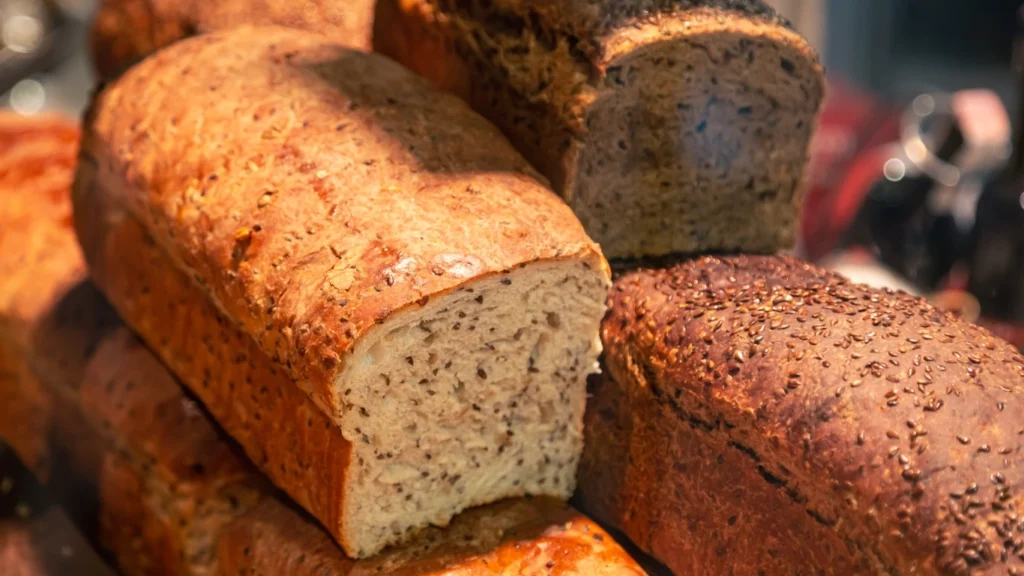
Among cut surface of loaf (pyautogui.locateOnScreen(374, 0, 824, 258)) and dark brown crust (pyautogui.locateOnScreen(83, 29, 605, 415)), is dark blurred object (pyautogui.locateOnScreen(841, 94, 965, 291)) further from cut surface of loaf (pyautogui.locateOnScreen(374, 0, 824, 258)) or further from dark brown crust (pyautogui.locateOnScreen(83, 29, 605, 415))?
dark brown crust (pyautogui.locateOnScreen(83, 29, 605, 415))

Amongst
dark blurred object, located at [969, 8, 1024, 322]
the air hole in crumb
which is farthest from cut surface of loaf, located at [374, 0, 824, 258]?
dark blurred object, located at [969, 8, 1024, 322]

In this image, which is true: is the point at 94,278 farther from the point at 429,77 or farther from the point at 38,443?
the point at 429,77

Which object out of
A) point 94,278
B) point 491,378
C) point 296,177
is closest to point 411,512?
point 491,378

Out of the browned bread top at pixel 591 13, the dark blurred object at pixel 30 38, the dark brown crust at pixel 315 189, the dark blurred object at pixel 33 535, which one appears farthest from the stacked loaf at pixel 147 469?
the dark blurred object at pixel 30 38

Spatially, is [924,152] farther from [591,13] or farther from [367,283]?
[367,283]

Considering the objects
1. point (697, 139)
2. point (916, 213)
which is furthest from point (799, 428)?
point (916, 213)

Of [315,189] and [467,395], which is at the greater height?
[315,189]
